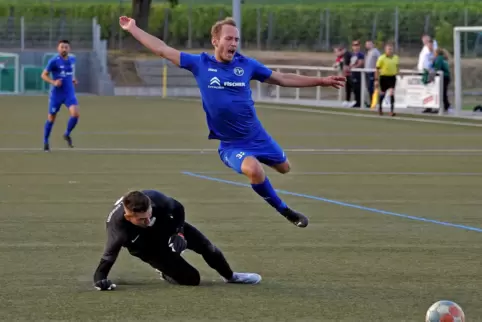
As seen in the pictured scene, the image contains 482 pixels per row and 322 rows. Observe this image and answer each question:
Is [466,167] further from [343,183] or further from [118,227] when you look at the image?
[118,227]

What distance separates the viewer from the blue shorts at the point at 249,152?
1216 cm

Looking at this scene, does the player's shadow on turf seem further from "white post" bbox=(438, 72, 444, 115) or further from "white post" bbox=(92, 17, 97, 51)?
"white post" bbox=(92, 17, 97, 51)

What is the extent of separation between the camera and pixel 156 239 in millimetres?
9773

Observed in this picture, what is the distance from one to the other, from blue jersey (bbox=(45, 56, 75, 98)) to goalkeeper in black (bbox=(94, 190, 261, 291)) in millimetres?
14025

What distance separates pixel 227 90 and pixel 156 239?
2572mm

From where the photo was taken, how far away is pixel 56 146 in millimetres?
25094

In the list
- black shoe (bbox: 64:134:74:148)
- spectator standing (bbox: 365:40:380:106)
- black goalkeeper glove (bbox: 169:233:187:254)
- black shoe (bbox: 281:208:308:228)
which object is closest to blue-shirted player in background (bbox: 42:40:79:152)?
black shoe (bbox: 64:134:74:148)

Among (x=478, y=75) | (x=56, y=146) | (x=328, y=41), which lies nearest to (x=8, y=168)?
(x=56, y=146)

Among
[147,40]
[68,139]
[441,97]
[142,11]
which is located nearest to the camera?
[147,40]

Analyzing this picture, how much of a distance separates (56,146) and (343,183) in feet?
27.3

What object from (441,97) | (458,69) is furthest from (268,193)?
(441,97)

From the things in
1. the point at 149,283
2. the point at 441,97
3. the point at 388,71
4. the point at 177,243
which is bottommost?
the point at 149,283

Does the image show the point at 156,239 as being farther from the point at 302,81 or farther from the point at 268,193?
the point at 302,81

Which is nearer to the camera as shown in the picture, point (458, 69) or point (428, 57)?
point (458, 69)
